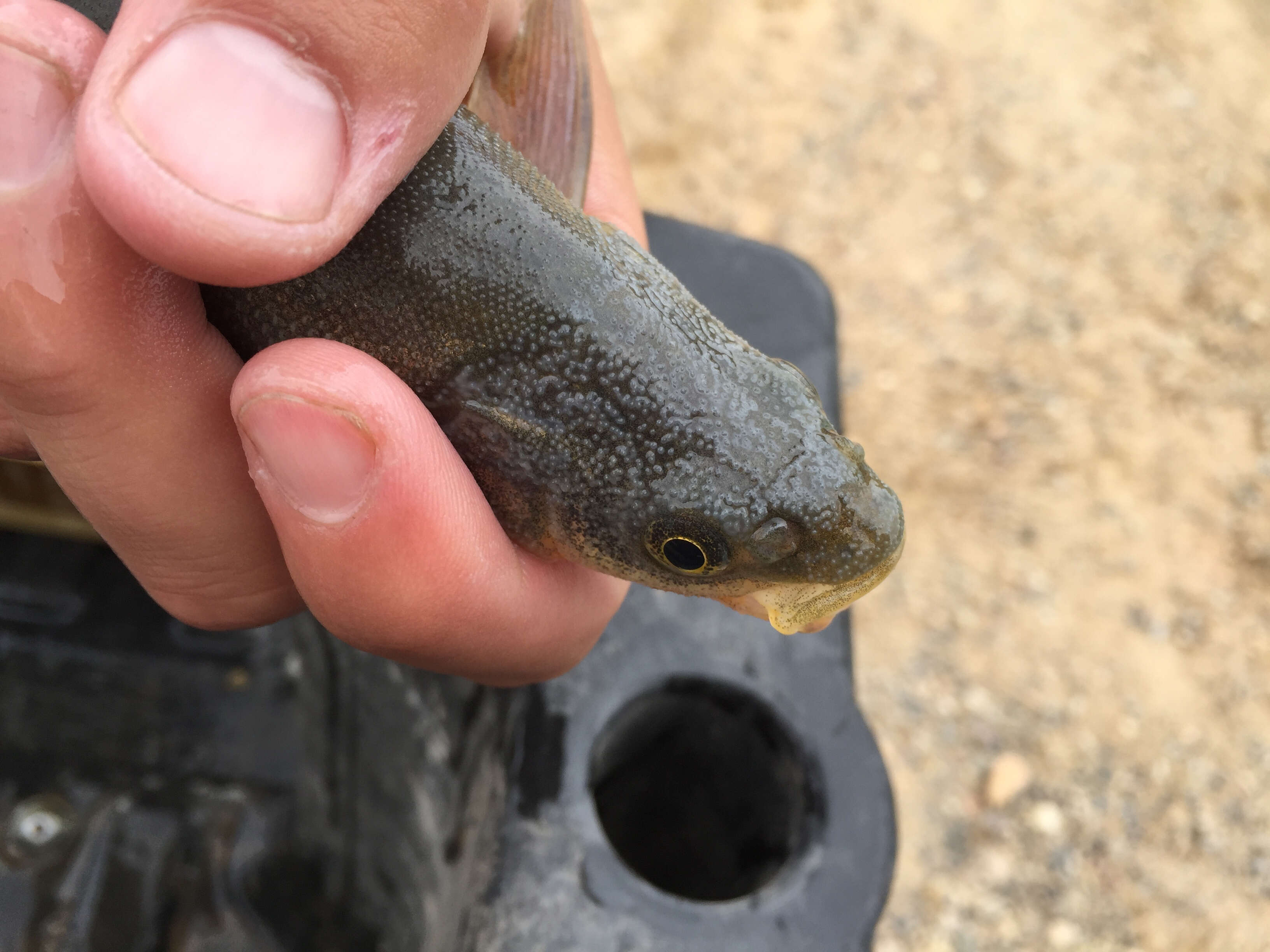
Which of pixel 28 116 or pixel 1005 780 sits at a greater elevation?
pixel 28 116

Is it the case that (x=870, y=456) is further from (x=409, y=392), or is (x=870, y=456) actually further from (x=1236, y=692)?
(x=409, y=392)

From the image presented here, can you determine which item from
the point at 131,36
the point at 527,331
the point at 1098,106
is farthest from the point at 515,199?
the point at 1098,106

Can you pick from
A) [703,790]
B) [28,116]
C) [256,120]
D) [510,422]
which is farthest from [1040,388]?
[28,116]

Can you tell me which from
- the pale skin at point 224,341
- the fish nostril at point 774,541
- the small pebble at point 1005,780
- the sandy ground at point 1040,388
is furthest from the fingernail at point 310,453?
the small pebble at point 1005,780

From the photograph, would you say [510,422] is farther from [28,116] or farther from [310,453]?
[28,116]

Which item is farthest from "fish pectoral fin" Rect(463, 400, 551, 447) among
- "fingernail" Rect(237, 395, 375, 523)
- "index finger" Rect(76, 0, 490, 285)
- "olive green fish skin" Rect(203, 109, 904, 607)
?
"index finger" Rect(76, 0, 490, 285)

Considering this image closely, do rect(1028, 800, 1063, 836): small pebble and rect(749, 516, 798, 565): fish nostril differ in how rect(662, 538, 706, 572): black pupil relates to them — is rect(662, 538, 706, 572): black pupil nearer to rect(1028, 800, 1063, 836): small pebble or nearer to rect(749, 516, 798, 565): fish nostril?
rect(749, 516, 798, 565): fish nostril

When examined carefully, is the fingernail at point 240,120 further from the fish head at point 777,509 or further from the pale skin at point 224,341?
the fish head at point 777,509
